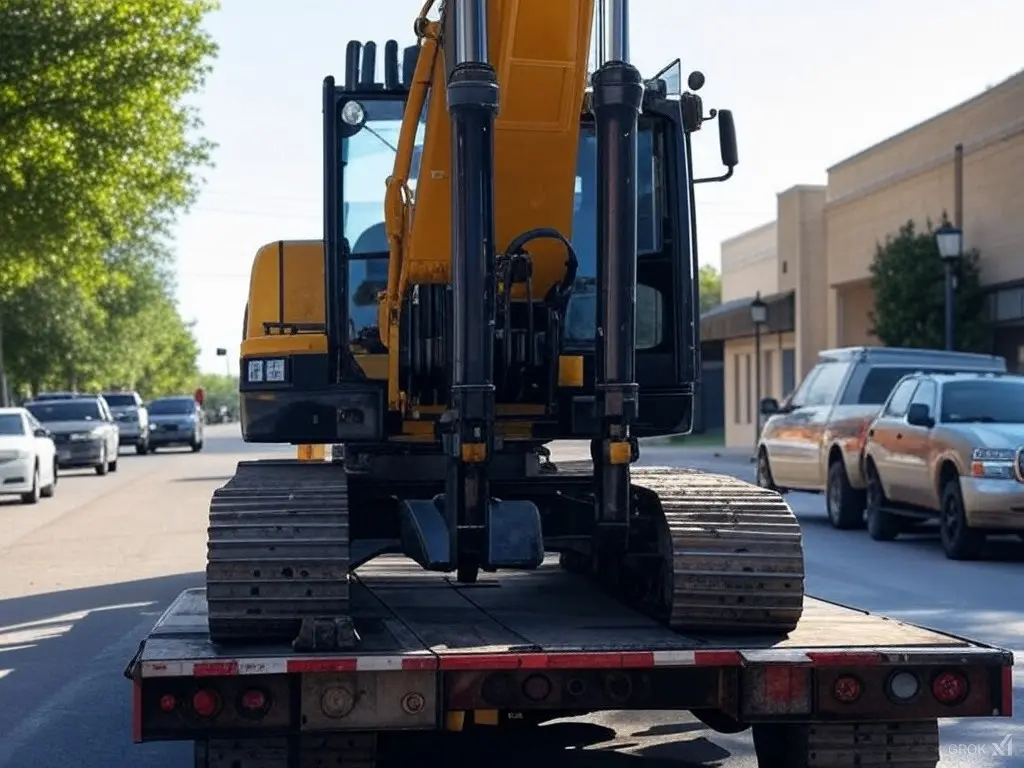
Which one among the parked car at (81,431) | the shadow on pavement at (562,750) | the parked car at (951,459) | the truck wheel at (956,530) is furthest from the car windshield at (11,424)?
the shadow on pavement at (562,750)

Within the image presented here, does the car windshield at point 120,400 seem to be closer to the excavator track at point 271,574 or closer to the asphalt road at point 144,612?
the asphalt road at point 144,612

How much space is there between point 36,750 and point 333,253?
2657 mm

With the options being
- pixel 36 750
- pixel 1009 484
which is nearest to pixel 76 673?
pixel 36 750

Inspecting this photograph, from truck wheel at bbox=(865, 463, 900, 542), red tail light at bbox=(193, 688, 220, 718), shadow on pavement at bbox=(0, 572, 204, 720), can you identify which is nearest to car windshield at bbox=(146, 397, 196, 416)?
truck wheel at bbox=(865, 463, 900, 542)

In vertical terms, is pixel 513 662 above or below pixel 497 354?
below

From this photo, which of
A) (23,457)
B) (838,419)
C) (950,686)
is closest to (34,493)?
(23,457)

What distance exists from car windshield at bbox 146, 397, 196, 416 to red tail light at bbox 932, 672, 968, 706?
45673 mm

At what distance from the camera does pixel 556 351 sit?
7188 millimetres

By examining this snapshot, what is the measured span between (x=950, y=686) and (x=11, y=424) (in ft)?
71.4

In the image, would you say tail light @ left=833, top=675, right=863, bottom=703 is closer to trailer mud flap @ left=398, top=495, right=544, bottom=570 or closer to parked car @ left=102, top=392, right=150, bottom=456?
trailer mud flap @ left=398, top=495, right=544, bottom=570

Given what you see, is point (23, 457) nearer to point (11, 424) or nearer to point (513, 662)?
point (11, 424)

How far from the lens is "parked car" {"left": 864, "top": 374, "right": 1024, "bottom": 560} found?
50.2 ft

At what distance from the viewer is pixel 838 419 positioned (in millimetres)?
19594

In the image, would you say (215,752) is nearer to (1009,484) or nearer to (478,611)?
(478,611)
